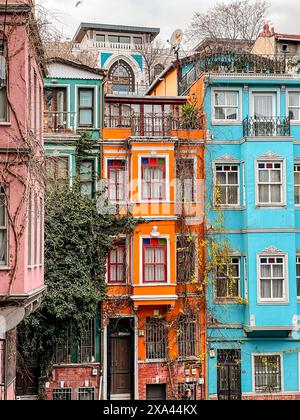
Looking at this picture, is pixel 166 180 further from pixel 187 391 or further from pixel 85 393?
pixel 85 393

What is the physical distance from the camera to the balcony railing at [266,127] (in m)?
21.5

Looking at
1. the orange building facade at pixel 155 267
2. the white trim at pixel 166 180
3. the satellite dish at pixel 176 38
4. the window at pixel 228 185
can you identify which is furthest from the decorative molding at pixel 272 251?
the satellite dish at pixel 176 38

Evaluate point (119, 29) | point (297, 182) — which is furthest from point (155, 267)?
point (119, 29)

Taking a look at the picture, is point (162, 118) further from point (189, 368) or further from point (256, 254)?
point (189, 368)

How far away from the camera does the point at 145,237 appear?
20812mm

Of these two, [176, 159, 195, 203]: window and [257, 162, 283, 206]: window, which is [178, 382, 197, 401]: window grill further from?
[257, 162, 283, 206]: window

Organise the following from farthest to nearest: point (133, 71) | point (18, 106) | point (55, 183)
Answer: point (133, 71)
point (55, 183)
point (18, 106)

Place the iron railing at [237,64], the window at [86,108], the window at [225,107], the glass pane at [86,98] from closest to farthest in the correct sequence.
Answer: the window at [86,108] < the glass pane at [86,98] < the window at [225,107] < the iron railing at [237,64]

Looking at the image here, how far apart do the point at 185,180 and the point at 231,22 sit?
10.1m

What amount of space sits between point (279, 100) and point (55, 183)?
26.2ft

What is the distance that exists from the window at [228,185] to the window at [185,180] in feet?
2.72

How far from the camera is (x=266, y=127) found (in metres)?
21.5

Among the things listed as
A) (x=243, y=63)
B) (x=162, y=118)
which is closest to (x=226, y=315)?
(x=162, y=118)

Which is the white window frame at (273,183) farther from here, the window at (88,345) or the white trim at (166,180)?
the window at (88,345)
